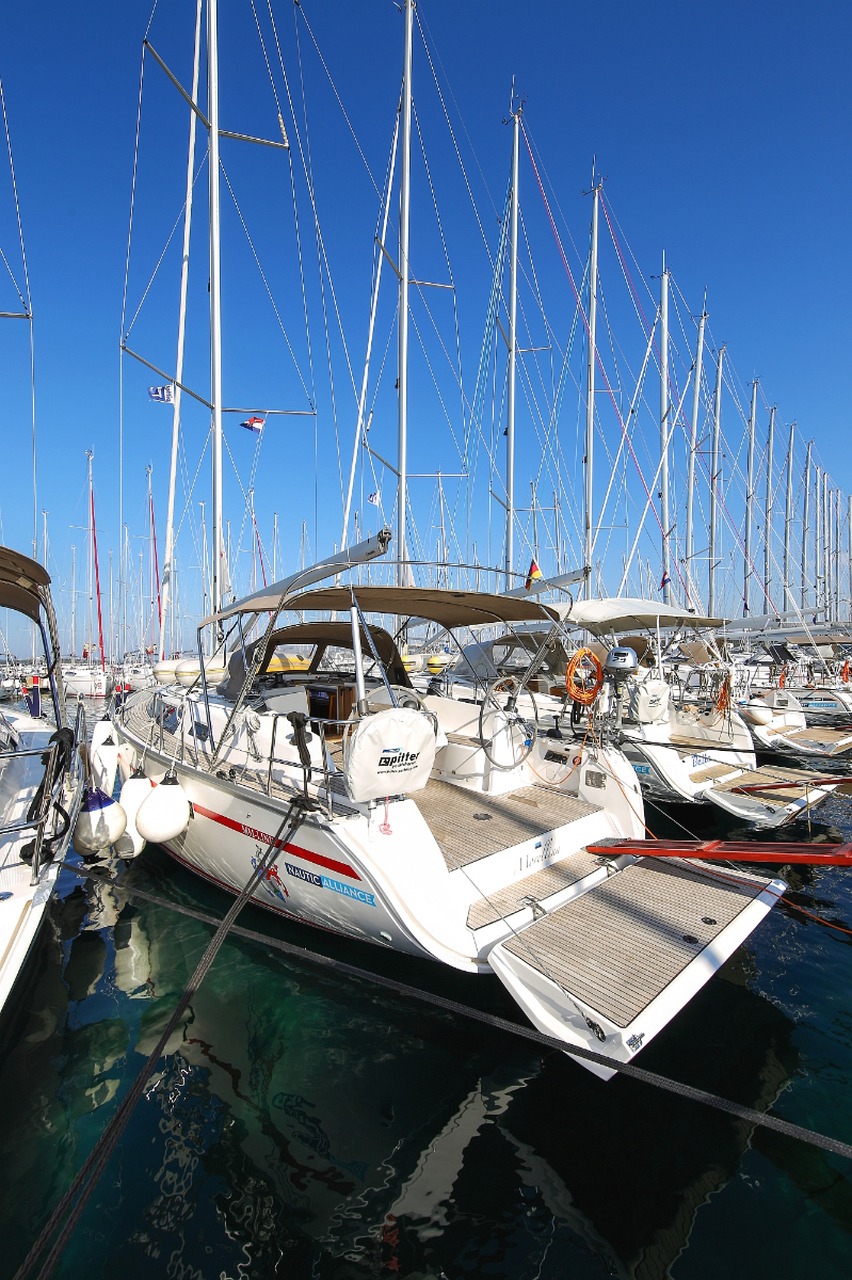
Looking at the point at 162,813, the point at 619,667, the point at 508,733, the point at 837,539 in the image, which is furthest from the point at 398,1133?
the point at 837,539

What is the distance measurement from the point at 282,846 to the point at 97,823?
7.47 feet

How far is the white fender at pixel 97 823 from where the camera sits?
5.67m

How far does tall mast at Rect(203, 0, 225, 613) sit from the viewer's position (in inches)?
375

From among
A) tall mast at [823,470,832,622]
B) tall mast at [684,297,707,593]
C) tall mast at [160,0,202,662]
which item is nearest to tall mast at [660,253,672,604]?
tall mast at [684,297,707,593]

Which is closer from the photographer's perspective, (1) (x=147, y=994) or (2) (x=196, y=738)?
(1) (x=147, y=994)

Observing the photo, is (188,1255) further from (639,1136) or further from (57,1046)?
(639,1136)

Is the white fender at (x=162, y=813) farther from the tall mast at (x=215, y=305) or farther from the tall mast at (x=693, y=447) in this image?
the tall mast at (x=693, y=447)

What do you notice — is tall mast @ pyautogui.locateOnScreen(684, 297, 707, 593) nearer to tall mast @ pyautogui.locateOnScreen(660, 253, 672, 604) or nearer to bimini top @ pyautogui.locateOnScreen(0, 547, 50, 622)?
tall mast @ pyautogui.locateOnScreen(660, 253, 672, 604)

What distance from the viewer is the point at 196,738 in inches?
259

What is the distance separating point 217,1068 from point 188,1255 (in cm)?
124

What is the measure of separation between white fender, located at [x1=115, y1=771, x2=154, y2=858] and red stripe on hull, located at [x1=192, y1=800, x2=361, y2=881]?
2.29ft

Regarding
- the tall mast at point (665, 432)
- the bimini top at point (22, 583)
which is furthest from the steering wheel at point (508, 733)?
the tall mast at point (665, 432)

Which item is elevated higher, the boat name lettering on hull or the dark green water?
the boat name lettering on hull

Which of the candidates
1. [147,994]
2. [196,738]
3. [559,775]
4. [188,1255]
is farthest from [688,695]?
[188,1255]
